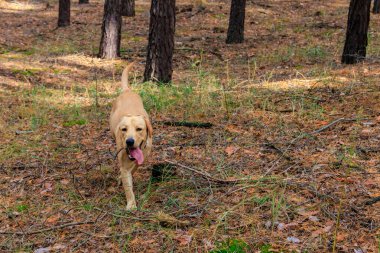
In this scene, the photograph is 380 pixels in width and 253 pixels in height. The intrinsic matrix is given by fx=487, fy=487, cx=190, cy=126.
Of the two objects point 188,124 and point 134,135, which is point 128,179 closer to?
point 134,135

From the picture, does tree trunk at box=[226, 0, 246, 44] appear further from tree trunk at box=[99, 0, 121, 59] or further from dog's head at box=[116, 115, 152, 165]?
dog's head at box=[116, 115, 152, 165]

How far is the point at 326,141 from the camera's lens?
223 inches

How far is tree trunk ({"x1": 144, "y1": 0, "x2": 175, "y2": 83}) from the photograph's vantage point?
29.2 ft

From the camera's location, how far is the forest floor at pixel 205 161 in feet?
12.9

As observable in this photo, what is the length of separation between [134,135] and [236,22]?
10.00m

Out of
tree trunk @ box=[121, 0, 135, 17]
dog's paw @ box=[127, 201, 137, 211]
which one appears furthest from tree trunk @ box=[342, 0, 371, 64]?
tree trunk @ box=[121, 0, 135, 17]

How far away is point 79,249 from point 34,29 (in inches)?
553

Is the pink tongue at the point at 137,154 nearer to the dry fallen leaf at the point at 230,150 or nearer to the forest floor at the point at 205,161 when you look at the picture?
the forest floor at the point at 205,161

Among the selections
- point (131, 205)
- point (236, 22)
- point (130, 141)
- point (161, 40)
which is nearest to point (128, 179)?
point (131, 205)

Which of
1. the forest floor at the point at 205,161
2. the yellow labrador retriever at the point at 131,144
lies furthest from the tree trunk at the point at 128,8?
the yellow labrador retriever at the point at 131,144

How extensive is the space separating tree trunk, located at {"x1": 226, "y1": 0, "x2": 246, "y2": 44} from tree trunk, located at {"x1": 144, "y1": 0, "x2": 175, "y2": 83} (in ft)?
16.9

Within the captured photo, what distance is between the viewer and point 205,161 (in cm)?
545

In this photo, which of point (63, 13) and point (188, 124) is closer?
point (188, 124)

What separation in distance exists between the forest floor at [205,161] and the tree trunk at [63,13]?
5.30m
